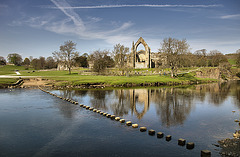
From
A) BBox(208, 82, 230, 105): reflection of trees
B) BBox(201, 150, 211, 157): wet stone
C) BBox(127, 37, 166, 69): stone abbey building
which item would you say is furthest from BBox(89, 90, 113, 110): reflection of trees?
BBox(127, 37, 166, 69): stone abbey building

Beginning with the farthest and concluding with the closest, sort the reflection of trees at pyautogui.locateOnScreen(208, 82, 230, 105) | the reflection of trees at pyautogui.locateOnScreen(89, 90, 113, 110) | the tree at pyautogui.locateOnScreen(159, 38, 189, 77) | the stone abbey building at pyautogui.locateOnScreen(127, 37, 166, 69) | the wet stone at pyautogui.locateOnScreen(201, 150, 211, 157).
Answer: the stone abbey building at pyautogui.locateOnScreen(127, 37, 166, 69) → the tree at pyautogui.locateOnScreen(159, 38, 189, 77) → the reflection of trees at pyautogui.locateOnScreen(208, 82, 230, 105) → the reflection of trees at pyautogui.locateOnScreen(89, 90, 113, 110) → the wet stone at pyautogui.locateOnScreen(201, 150, 211, 157)

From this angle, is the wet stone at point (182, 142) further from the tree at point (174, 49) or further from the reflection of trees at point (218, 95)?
the tree at point (174, 49)

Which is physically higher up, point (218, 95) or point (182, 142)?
point (182, 142)

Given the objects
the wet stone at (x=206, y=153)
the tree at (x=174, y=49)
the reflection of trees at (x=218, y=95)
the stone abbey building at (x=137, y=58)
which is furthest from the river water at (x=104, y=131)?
the stone abbey building at (x=137, y=58)

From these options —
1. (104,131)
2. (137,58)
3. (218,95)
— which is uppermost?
(137,58)

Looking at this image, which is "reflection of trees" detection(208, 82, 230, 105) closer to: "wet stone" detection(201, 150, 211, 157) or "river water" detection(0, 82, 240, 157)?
"river water" detection(0, 82, 240, 157)

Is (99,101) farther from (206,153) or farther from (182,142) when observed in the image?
(206,153)

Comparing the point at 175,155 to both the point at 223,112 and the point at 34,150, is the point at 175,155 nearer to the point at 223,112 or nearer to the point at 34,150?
the point at 34,150

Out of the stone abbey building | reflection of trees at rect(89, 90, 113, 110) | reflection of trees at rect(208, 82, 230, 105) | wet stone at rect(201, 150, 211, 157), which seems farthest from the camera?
the stone abbey building

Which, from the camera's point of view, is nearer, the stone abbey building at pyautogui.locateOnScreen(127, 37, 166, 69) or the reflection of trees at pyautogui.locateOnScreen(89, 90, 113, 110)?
the reflection of trees at pyautogui.locateOnScreen(89, 90, 113, 110)

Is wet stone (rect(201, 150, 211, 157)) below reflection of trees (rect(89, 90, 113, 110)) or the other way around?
below

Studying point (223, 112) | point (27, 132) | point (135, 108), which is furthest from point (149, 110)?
point (27, 132)

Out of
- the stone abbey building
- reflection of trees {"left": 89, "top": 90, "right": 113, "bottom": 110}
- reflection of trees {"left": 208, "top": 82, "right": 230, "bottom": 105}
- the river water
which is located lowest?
reflection of trees {"left": 208, "top": 82, "right": 230, "bottom": 105}

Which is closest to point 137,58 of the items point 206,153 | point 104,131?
point 104,131
